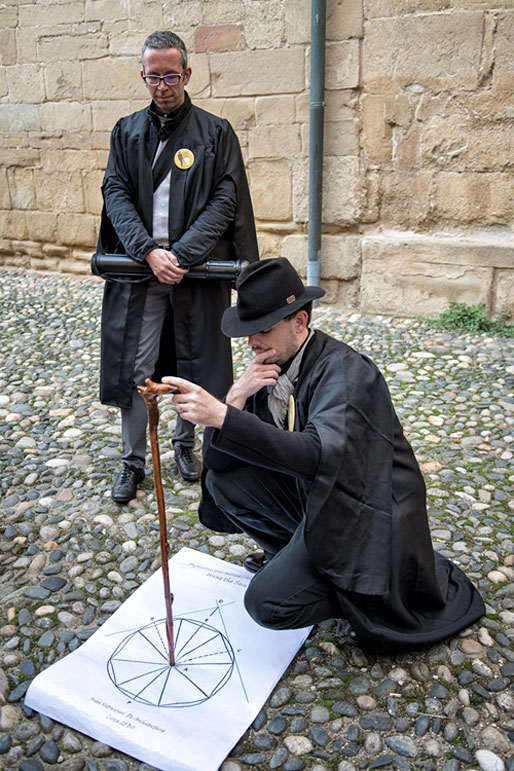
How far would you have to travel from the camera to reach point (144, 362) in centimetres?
327

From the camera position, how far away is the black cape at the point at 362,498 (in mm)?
1979

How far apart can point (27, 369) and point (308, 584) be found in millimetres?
3454

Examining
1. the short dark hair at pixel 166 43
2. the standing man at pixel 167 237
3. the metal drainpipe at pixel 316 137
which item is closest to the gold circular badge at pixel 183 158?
the standing man at pixel 167 237

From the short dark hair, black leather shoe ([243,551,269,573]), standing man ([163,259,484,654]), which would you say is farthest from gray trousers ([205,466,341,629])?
the short dark hair

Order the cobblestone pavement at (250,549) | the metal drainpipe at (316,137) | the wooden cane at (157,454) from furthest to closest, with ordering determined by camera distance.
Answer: the metal drainpipe at (316,137), the cobblestone pavement at (250,549), the wooden cane at (157,454)

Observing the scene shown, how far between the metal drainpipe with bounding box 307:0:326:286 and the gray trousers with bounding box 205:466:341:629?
3.85 meters

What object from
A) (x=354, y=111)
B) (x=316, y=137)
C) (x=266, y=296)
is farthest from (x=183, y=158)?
(x=354, y=111)

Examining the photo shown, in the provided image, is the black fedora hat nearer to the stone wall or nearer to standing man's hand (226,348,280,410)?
standing man's hand (226,348,280,410)

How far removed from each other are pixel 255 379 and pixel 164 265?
1.02 metres

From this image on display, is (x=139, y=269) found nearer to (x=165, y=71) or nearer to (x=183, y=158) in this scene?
(x=183, y=158)

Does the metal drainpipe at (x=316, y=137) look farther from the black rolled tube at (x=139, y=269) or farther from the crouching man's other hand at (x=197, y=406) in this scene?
the crouching man's other hand at (x=197, y=406)

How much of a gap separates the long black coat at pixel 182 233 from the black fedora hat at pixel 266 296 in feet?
3.22

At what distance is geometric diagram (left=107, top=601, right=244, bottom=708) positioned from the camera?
2.11m

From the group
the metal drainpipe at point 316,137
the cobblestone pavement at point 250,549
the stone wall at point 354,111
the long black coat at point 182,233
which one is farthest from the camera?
the metal drainpipe at point 316,137
